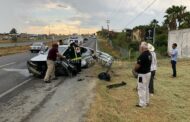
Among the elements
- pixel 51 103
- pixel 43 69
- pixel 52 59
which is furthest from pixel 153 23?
pixel 51 103

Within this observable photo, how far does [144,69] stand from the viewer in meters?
11.7

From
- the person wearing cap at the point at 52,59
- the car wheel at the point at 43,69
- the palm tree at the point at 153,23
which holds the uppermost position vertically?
the palm tree at the point at 153,23

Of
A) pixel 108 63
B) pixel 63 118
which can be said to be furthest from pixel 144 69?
pixel 108 63

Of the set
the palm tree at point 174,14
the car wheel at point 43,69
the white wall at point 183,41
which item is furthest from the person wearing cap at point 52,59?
the palm tree at point 174,14

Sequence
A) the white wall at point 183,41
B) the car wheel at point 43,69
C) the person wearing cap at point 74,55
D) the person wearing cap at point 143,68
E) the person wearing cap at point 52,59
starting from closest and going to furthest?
the person wearing cap at point 143,68 → the person wearing cap at point 52,59 → the car wheel at point 43,69 → the person wearing cap at point 74,55 → the white wall at point 183,41

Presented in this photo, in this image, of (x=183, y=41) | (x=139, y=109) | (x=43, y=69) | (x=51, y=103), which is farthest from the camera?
(x=183, y=41)

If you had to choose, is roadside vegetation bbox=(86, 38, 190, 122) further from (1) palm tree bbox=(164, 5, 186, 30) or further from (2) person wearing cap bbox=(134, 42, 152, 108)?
(1) palm tree bbox=(164, 5, 186, 30)

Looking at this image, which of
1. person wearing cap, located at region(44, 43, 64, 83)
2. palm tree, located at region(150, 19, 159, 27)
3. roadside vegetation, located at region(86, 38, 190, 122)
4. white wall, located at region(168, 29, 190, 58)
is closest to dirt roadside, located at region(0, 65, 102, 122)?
roadside vegetation, located at region(86, 38, 190, 122)

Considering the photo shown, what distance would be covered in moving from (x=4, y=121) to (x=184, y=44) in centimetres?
2663

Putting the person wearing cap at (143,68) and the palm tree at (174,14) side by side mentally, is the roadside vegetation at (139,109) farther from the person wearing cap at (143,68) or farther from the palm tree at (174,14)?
the palm tree at (174,14)

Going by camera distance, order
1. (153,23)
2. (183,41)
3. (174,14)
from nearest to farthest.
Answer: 1. (183,41)
2. (174,14)
3. (153,23)

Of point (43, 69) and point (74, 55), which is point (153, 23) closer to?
point (74, 55)

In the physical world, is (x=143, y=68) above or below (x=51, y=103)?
above

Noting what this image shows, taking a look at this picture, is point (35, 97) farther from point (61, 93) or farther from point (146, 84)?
point (146, 84)
